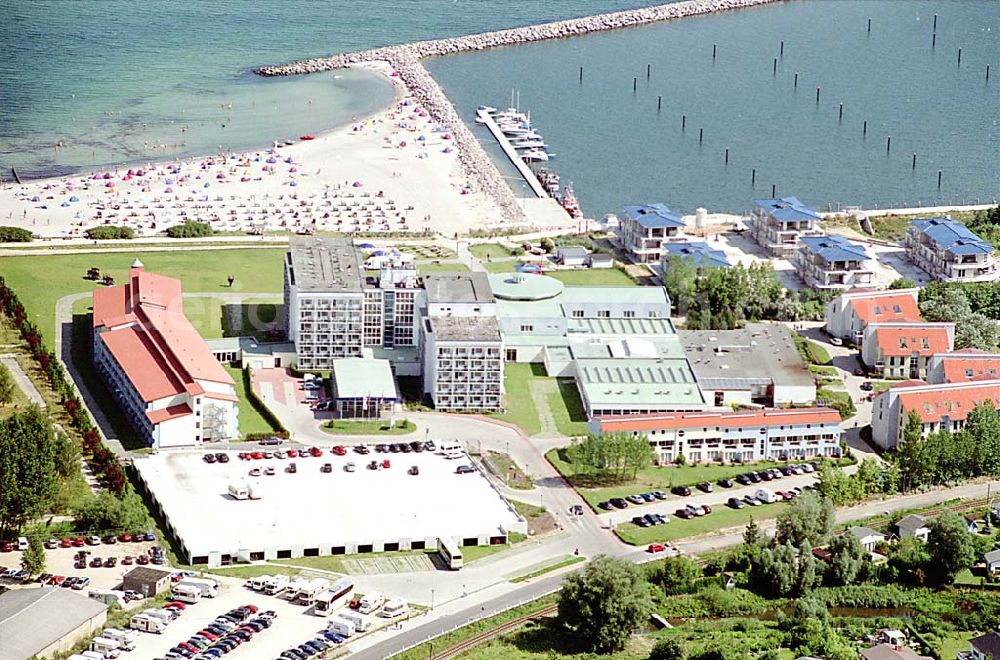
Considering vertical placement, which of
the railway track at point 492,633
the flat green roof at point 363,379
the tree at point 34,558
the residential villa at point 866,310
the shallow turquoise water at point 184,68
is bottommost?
the railway track at point 492,633

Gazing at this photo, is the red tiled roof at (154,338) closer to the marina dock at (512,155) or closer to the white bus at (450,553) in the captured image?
the white bus at (450,553)

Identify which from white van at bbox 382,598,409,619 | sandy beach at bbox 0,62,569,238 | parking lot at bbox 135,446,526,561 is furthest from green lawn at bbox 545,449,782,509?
sandy beach at bbox 0,62,569,238

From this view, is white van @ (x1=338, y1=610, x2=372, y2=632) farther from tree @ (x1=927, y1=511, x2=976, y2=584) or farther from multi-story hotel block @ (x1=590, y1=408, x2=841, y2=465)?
tree @ (x1=927, y1=511, x2=976, y2=584)

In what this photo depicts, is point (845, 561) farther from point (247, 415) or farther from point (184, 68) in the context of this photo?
point (184, 68)

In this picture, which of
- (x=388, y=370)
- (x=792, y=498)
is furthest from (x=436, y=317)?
(x=792, y=498)

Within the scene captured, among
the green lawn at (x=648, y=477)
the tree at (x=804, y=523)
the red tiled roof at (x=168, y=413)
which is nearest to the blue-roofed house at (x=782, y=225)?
the green lawn at (x=648, y=477)

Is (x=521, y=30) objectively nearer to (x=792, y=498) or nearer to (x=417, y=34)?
(x=417, y=34)
